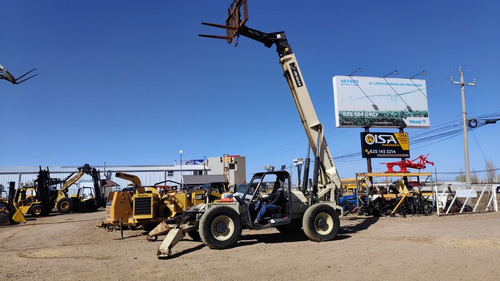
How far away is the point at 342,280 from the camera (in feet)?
19.1

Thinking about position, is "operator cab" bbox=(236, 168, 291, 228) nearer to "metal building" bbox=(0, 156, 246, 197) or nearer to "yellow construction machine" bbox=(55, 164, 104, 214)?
"yellow construction machine" bbox=(55, 164, 104, 214)

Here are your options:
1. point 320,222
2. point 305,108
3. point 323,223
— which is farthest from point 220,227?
point 305,108

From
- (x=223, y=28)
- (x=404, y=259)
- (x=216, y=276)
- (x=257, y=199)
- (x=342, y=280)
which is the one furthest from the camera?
(x=223, y=28)

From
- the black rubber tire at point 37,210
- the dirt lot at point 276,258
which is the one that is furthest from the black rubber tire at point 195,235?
the black rubber tire at point 37,210

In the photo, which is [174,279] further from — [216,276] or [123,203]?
[123,203]

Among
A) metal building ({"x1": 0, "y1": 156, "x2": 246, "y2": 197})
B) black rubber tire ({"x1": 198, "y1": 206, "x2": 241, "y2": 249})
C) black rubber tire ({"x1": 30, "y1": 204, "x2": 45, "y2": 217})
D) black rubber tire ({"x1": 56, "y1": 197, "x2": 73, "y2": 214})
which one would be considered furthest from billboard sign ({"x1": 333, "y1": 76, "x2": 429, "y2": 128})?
metal building ({"x1": 0, "y1": 156, "x2": 246, "y2": 197})

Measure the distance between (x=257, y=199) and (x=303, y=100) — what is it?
3985 millimetres

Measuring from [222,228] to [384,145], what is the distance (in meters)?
16.7

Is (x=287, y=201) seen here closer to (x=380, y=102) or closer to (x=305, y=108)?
(x=305, y=108)

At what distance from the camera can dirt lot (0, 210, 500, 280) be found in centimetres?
628

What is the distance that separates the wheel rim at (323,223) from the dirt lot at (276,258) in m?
0.38

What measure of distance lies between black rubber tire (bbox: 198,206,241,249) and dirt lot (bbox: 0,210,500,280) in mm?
251

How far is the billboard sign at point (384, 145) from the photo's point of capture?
22.7 meters

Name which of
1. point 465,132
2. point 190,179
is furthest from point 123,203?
point 190,179
